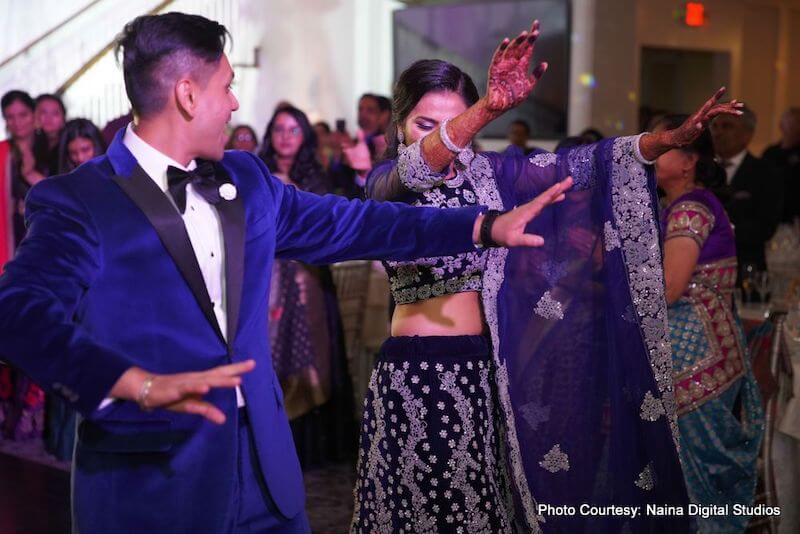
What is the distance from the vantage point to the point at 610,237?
8.12 ft

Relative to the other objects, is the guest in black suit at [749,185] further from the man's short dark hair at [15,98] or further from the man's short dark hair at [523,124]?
the man's short dark hair at [15,98]

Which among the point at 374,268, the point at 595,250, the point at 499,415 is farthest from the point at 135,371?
the point at 374,268

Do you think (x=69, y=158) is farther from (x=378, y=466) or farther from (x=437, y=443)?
(x=437, y=443)

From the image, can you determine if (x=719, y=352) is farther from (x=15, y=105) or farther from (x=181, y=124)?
(x=15, y=105)

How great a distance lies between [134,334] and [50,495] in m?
3.01

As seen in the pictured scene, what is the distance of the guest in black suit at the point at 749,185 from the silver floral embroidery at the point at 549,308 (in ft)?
9.42

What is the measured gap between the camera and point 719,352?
310cm

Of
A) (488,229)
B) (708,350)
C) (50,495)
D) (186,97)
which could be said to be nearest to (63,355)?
(186,97)

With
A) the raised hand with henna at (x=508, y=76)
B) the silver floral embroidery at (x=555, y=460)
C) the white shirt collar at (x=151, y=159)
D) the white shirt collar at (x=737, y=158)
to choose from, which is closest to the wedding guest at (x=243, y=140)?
the white shirt collar at (x=737, y=158)

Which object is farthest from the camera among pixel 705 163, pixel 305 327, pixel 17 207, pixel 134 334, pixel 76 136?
pixel 17 207

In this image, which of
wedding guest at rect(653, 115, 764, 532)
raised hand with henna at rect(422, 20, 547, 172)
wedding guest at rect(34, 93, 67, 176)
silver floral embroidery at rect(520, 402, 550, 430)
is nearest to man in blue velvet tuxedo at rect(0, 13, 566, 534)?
raised hand with henna at rect(422, 20, 547, 172)

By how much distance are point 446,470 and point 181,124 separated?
1085 mm

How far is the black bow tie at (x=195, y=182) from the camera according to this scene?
168 cm

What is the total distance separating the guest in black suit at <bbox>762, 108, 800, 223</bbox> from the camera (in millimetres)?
6508
